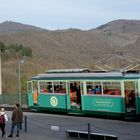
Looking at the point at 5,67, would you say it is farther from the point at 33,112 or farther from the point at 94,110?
the point at 94,110

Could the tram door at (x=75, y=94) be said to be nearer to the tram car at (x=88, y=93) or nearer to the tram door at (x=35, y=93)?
the tram car at (x=88, y=93)

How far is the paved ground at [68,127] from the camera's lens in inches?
957

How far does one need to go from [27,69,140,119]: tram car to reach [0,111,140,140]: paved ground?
0.68 metres

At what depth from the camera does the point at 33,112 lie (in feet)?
137

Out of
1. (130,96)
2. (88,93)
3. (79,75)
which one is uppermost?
(79,75)

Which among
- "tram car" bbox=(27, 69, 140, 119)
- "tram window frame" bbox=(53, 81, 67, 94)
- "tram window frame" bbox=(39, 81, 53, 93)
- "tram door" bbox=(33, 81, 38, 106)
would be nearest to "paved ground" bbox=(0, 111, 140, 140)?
"tram car" bbox=(27, 69, 140, 119)

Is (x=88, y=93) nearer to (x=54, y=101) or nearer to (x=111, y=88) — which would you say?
(x=111, y=88)

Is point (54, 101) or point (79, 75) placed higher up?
point (79, 75)

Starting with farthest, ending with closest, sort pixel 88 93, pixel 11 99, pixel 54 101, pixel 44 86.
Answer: pixel 11 99
pixel 44 86
pixel 54 101
pixel 88 93

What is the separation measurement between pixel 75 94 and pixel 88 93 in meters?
1.51

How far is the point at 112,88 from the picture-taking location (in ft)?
111

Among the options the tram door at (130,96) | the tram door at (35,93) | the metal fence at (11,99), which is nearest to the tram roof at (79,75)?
the tram door at (130,96)

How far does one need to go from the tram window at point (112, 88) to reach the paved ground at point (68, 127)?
70.2 inches

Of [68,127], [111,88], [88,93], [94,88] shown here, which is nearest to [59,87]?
[88,93]
